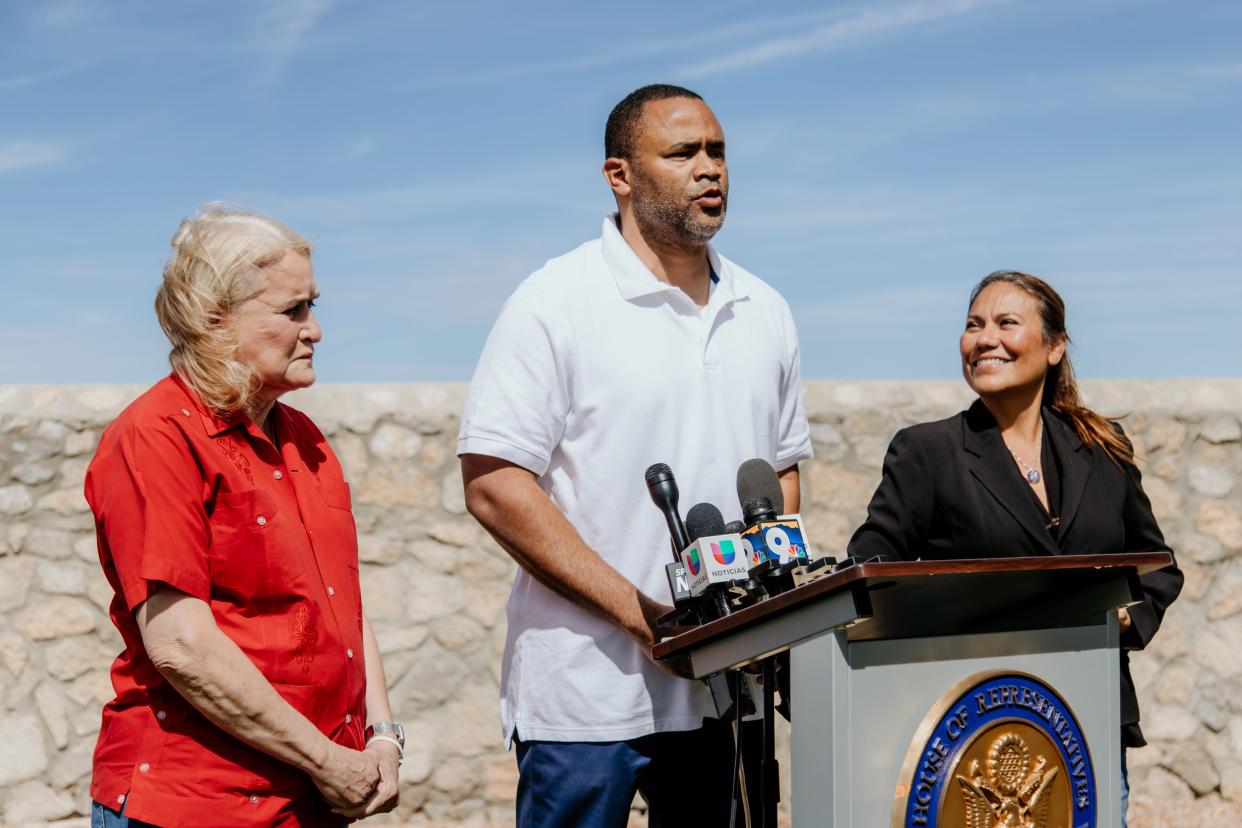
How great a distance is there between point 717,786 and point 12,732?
3.84 metres

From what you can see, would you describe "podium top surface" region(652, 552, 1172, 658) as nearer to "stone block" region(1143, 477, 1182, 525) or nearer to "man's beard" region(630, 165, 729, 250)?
"man's beard" region(630, 165, 729, 250)

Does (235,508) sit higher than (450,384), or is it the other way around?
(450,384)

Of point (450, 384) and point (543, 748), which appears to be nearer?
point (543, 748)

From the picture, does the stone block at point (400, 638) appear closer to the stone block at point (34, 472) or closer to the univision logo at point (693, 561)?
the stone block at point (34, 472)

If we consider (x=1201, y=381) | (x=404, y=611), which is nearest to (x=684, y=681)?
(x=404, y=611)

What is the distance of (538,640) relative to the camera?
2.77 m

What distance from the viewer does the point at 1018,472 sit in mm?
3275

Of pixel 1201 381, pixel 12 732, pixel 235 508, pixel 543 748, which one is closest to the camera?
pixel 235 508

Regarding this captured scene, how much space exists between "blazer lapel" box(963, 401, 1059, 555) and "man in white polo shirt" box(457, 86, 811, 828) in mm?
675

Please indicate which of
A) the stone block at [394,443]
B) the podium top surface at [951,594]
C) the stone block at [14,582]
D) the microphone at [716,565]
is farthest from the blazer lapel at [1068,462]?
the stone block at [14,582]

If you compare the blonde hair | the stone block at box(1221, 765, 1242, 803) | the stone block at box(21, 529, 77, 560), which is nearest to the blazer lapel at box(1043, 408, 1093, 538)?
the blonde hair

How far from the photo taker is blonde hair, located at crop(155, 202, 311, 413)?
2.39 meters

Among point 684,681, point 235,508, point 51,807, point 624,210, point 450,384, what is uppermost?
point 450,384

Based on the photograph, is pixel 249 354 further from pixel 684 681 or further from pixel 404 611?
pixel 404 611
